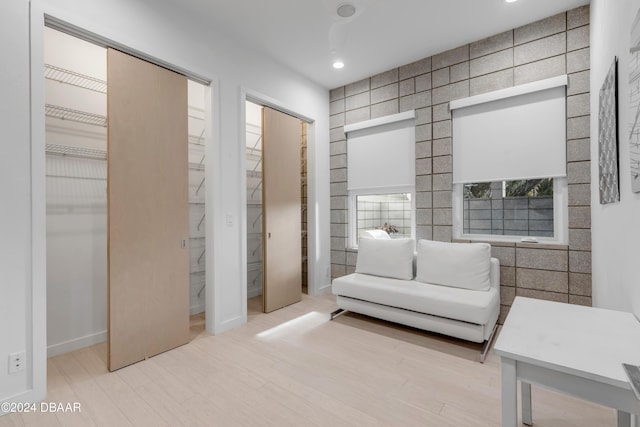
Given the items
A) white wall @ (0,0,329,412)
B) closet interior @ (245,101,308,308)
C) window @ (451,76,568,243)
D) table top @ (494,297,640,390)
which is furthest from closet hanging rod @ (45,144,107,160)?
window @ (451,76,568,243)

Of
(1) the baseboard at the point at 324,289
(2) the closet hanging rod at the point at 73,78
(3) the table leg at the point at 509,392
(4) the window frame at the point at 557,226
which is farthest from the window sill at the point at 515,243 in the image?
(2) the closet hanging rod at the point at 73,78

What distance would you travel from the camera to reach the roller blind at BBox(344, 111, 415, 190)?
3.58 metres

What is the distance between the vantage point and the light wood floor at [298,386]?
5.48 ft

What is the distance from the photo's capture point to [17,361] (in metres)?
1.75

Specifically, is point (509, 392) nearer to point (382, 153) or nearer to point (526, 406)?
point (526, 406)

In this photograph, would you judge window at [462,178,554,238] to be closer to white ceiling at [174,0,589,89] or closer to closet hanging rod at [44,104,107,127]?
white ceiling at [174,0,589,89]

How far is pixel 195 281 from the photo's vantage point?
342cm

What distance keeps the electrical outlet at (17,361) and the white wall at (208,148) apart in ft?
0.08

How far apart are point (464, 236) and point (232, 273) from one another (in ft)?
8.26

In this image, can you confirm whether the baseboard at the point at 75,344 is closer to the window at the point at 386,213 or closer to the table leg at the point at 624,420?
the window at the point at 386,213

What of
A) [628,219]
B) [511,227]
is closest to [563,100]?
[511,227]

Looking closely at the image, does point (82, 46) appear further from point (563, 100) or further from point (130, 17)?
point (563, 100)

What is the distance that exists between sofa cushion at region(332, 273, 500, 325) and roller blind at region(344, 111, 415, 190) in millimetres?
1297

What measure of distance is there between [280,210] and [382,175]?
1381 mm
